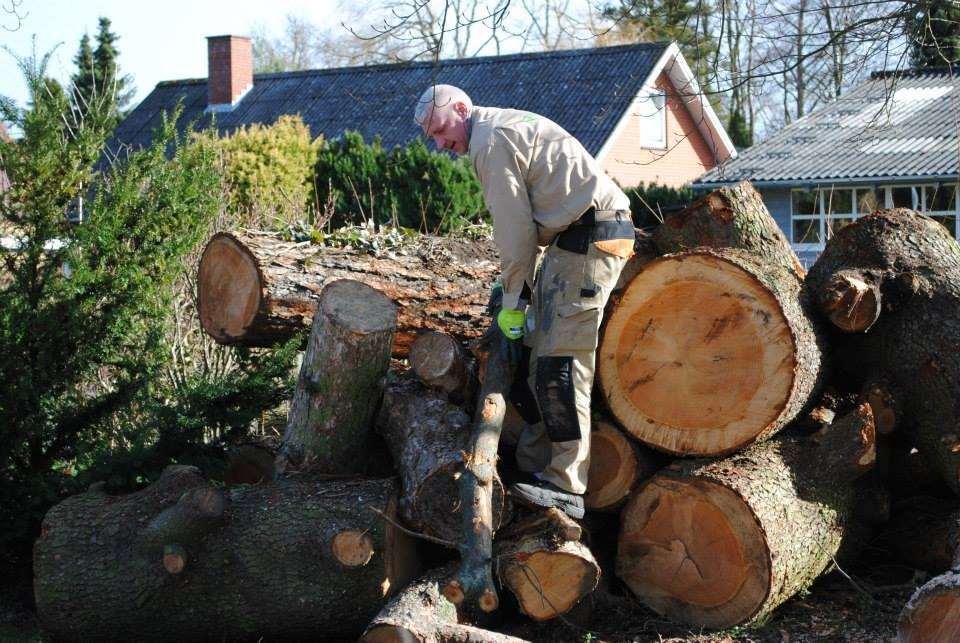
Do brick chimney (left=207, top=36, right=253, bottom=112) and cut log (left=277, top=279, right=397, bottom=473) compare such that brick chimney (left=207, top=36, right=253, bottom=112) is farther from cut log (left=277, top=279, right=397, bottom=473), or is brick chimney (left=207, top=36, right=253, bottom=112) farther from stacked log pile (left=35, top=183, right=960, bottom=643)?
stacked log pile (left=35, top=183, right=960, bottom=643)

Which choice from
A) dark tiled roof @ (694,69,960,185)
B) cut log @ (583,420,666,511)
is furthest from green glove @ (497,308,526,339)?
dark tiled roof @ (694,69,960,185)

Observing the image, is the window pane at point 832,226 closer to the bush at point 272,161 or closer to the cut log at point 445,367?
the cut log at point 445,367

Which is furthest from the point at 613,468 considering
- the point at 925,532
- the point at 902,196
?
the point at 902,196

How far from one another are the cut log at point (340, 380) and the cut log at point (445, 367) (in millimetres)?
174

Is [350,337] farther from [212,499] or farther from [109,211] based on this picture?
[109,211]

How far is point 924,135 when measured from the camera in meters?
21.3

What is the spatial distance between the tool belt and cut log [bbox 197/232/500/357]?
47.8 inches

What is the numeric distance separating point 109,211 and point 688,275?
3.11 meters

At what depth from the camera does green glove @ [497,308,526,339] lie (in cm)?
436

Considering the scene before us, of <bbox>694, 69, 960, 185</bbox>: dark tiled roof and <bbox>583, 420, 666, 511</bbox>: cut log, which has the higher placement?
<bbox>694, 69, 960, 185</bbox>: dark tiled roof

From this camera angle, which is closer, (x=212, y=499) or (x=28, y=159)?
(x=212, y=499)

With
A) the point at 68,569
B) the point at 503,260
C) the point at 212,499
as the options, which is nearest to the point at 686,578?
the point at 503,260

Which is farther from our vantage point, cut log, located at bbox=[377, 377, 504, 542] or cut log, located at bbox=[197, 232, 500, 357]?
cut log, located at bbox=[197, 232, 500, 357]

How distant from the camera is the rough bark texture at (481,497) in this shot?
3783 mm
